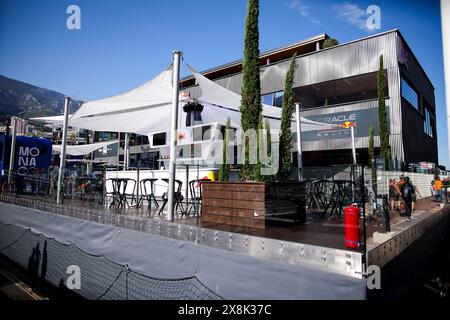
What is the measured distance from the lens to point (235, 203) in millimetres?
4344

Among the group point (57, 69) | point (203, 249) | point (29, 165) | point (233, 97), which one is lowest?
point (203, 249)

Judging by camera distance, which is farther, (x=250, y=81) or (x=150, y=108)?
(x=150, y=108)

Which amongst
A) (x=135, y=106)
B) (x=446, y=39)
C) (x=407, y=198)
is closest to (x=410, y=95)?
(x=407, y=198)

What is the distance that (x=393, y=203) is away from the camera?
212 inches

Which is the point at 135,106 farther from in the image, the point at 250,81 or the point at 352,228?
the point at 352,228

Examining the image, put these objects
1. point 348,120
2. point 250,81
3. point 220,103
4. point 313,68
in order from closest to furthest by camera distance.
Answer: point 250,81, point 220,103, point 348,120, point 313,68

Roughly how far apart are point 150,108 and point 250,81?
135 inches

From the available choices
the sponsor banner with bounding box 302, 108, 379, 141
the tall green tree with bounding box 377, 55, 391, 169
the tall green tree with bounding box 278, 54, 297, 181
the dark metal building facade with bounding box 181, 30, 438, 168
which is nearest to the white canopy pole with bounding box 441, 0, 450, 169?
the tall green tree with bounding box 278, 54, 297, 181

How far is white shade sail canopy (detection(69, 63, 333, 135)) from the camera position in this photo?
22.5 feet

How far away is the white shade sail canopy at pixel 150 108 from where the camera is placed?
687 centimetres

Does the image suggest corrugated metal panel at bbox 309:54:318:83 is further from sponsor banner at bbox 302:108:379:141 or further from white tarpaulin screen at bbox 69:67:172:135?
white tarpaulin screen at bbox 69:67:172:135

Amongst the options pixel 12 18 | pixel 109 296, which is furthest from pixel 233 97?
pixel 12 18
